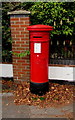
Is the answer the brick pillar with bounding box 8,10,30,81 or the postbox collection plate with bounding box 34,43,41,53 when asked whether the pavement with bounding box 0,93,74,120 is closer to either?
the brick pillar with bounding box 8,10,30,81

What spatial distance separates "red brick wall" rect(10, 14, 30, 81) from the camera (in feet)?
14.0

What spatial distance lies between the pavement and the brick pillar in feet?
3.45

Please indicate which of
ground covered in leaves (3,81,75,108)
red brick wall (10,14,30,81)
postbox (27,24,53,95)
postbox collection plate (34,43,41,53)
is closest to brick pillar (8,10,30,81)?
red brick wall (10,14,30,81)

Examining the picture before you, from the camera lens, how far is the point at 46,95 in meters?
4.07

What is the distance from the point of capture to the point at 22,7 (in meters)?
5.49

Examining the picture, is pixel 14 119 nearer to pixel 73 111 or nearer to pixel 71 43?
pixel 73 111

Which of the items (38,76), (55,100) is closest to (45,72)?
(38,76)

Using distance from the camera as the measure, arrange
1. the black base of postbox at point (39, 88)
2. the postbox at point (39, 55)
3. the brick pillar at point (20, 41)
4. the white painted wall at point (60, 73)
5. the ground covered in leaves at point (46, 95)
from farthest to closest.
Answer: the white painted wall at point (60, 73)
the brick pillar at point (20, 41)
the black base of postbox at point (39, 88)
the ground covered in leaves at point (46, 95)
the postbox at point (39, 55)

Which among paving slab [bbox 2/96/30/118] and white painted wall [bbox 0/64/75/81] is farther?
white painted wall [bbox 0/64/75/81]

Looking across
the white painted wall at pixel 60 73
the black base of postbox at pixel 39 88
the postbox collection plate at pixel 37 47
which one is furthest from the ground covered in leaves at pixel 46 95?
the postbox collection plate at pixel 37 47

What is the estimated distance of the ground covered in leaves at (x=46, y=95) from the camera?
12.4 ft

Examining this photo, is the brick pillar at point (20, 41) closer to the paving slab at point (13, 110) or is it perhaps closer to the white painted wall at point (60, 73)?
the white painted wall at point (60, 73)

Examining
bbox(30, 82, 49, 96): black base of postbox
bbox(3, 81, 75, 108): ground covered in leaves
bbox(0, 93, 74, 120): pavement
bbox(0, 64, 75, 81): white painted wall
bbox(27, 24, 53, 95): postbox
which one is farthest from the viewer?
bbox(0, 64, 75, 81): white painted wall

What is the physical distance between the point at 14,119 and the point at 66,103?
49.7 inches
